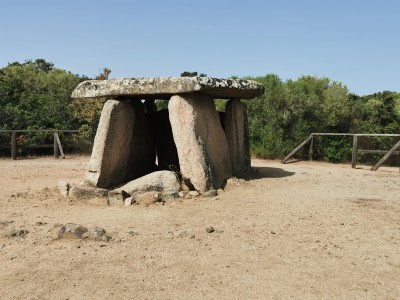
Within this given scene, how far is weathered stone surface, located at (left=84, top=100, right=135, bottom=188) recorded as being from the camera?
25.6 ft

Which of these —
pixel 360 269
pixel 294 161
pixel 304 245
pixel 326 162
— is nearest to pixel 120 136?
pixel 304 245

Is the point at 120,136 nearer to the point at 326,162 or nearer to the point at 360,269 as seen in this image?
the point at 360,269

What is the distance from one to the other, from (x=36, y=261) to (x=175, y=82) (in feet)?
13.7

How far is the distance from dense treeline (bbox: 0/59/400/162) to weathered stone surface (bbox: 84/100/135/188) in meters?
8.39

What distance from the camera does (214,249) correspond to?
461 cm

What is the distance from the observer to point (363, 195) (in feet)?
25.6

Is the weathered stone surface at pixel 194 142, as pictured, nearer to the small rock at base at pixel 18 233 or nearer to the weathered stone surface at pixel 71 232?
the weathered stone surface at pixel 71 232

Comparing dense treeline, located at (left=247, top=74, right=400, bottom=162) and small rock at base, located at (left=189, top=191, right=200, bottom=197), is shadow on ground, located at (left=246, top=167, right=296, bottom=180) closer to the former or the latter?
small rock at base, located at (left=189, top=191, right=200, bottom=197)

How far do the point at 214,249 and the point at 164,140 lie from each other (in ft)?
19.8

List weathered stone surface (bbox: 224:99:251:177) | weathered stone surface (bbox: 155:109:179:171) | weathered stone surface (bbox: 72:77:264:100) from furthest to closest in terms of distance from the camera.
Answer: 1. weathered stone surface (bbox: 155:109:179:171)
2. weathered stone surface (bbox: 224:99:251:177)
3. weathered stone surface (bbox: 72:77:264:100)

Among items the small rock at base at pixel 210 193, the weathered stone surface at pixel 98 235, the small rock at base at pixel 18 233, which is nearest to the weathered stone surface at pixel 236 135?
the small rock at base at pixel 210 193

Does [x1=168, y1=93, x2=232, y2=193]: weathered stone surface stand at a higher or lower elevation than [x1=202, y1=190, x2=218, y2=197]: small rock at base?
higher

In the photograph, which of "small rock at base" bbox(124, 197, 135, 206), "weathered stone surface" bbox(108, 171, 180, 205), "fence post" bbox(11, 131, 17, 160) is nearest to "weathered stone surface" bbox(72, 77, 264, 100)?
"weathered stone surface" bbox(108, 171, 180, 205)

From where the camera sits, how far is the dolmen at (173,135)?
295 inches
